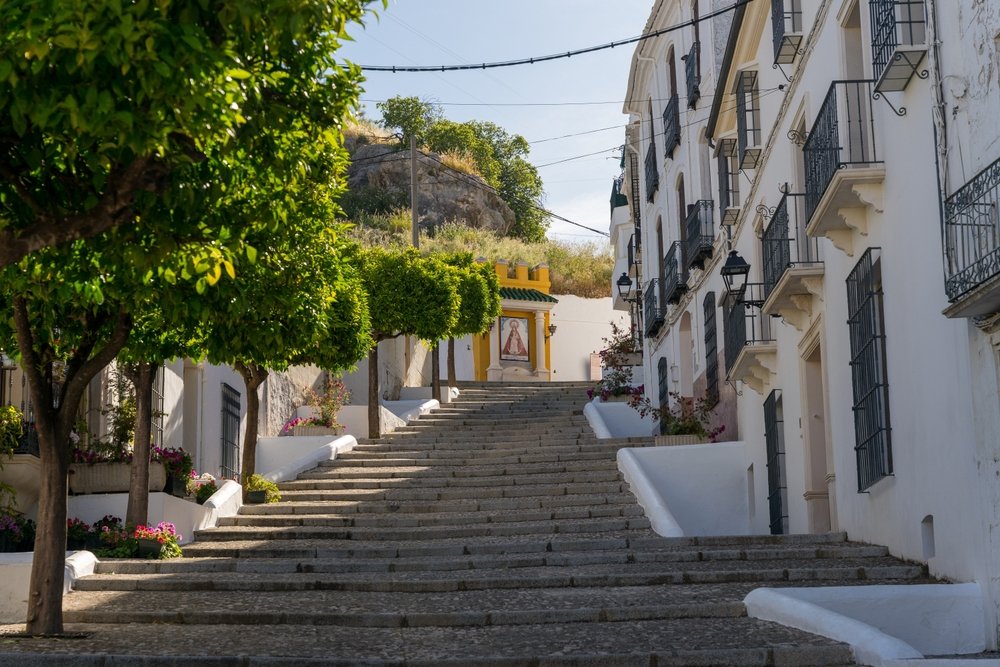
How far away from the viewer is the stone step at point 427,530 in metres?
15.8

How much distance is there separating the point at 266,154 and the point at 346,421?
18346 millimetres

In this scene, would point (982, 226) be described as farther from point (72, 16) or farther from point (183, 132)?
point (72, 16)

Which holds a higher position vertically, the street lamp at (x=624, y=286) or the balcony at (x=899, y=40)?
the street lamp at (x=624, y=286)

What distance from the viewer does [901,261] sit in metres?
10.6

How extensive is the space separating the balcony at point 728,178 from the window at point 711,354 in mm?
2501

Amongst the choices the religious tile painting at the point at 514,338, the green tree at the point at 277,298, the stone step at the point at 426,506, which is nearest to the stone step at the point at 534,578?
the green tree at the point at 277,298

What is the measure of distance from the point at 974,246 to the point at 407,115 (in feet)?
184

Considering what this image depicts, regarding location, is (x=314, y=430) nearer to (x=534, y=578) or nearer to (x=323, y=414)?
(x=323, y=414)

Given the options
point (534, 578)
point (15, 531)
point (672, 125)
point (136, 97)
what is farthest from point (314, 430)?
point (136, 97)

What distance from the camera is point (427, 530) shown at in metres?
16.0

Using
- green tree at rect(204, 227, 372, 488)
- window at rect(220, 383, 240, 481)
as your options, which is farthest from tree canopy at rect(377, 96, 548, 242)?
green tree at rect(204, 227, 372, 488)

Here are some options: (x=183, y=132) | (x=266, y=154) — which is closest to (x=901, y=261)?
(x=266, y=154)

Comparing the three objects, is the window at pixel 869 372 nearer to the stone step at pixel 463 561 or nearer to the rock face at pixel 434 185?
the stone step at pixel 463 561

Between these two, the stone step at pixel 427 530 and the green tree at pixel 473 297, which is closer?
the stone step at pixel 427 530
